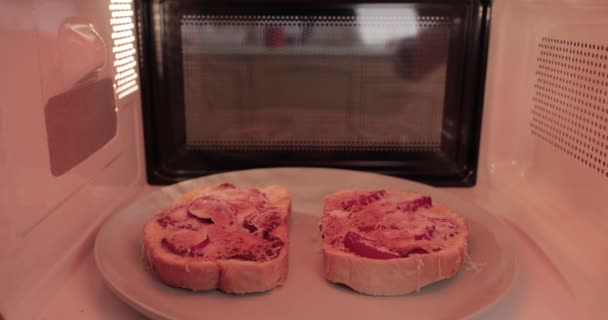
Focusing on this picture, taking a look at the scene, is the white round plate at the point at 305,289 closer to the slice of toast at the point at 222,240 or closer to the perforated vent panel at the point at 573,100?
the slice of toast at the point at 222,240

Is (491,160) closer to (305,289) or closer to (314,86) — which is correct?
(314,86)

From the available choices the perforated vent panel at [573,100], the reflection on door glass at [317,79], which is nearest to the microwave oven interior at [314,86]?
the reflection on door glass at [317,79]

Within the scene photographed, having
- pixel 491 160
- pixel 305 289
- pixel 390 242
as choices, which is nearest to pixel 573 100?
pixel 491 160

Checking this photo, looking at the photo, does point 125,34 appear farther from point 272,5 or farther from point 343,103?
point 343,103

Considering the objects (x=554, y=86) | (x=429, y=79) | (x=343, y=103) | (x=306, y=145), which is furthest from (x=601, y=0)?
(x=306, y=145)

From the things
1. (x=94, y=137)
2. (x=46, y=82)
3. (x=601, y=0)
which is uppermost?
(x=601, y=0)
